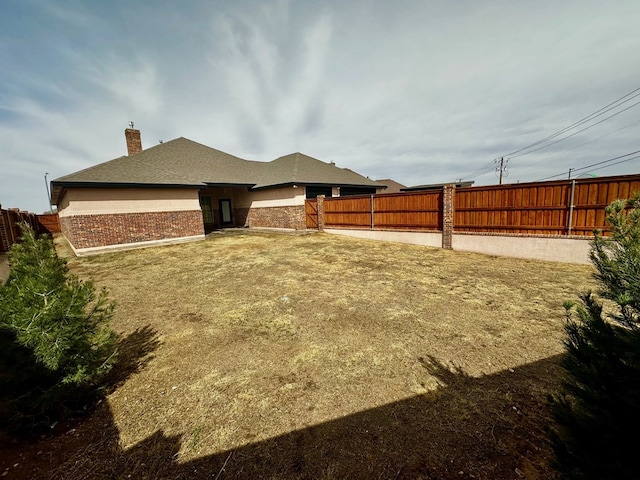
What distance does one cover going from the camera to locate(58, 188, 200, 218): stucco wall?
12016mm

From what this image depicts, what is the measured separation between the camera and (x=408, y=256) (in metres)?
9.95

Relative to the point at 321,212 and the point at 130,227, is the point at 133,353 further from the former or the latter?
the point at 321,212

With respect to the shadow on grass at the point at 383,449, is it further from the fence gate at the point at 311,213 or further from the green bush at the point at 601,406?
the fence gate at the point at 311,213

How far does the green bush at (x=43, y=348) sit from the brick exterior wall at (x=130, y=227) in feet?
37.9

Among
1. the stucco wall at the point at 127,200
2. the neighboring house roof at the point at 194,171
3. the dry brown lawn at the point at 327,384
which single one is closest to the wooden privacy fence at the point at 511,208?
the dry brown lawn at the point at 327,384

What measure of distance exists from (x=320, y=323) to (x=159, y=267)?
730cm

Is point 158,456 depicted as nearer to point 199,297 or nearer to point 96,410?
point 96,410

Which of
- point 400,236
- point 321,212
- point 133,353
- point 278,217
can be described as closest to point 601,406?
point 133,353

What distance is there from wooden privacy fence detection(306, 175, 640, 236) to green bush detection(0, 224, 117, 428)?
10533mm

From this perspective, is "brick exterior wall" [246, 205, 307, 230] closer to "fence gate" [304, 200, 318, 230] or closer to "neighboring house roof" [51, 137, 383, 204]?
"fence gate" [304, 200, 318, 230]

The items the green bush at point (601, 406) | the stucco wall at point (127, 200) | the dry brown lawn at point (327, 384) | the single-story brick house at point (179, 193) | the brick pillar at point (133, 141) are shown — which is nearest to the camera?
the green bush at point (601, 406)

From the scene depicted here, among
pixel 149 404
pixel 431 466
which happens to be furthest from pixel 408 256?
pixel 149 404

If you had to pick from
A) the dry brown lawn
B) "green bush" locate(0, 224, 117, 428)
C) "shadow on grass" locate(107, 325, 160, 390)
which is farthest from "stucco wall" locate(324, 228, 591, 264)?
"green bush" locate(0, 224, 117, 428)

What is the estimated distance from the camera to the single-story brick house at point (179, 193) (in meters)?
12.3
